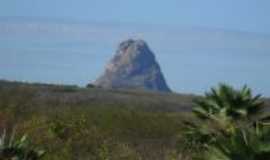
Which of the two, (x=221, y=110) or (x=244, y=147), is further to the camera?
(x=221, y=110)

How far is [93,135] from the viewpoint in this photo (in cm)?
4347

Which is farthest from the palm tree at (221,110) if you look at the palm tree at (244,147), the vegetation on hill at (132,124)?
the palm tree at (244,147)

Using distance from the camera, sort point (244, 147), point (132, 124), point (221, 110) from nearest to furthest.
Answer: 1. point (244, 147)
2. point (221, 110)
3. point (132, 124)

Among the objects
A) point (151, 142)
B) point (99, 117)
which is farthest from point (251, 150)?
point (99, 117)

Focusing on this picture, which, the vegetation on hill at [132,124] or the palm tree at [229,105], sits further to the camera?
the palm tree at [229,105]

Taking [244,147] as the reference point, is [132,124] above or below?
above

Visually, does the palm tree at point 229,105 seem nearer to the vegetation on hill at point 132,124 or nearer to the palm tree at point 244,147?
the vegetation on hill at point 132,124

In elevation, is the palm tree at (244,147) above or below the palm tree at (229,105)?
below

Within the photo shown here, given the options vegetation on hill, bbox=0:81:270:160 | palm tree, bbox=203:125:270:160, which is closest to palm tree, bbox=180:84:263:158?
vegetation on hill, bbox=0:81:270:160

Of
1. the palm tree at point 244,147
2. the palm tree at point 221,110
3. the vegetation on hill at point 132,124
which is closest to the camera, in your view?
the palm tree at point 244,147

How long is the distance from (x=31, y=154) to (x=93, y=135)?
17.7m

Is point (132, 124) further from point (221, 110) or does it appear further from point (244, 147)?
point (244, 147)

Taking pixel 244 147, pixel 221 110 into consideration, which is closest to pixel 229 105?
pixel 221 110

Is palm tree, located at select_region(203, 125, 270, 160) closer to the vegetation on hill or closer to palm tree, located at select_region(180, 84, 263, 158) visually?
the vegetation on hill
